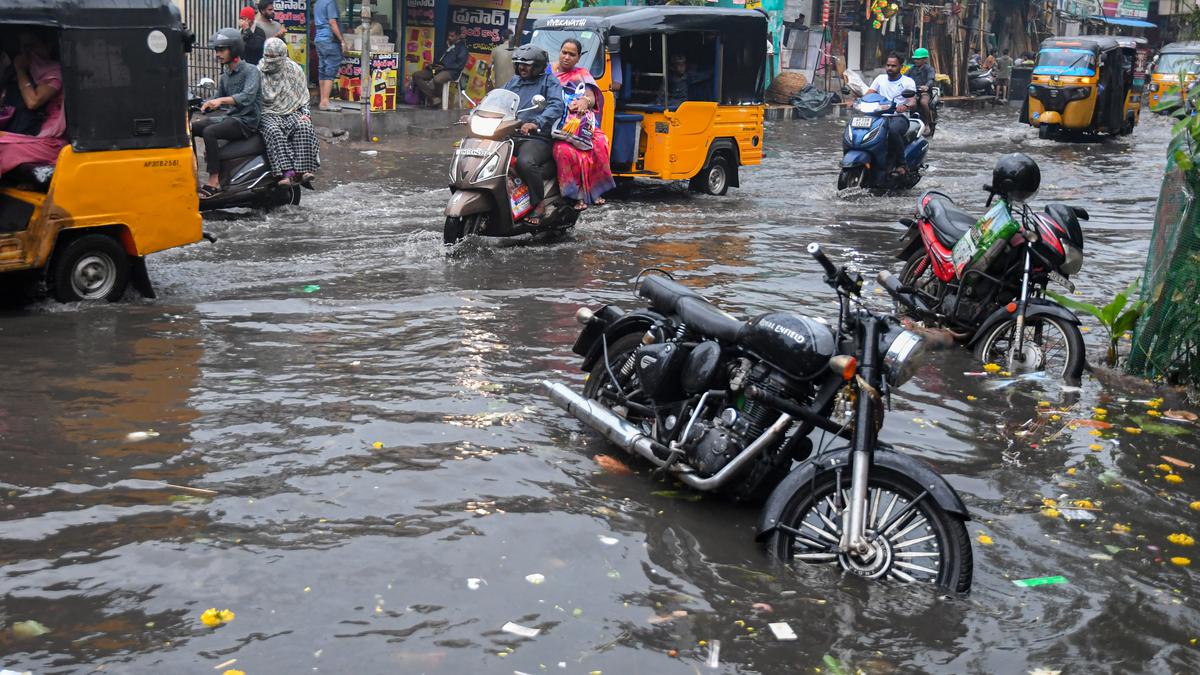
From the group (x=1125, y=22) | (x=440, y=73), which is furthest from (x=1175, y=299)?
(x=1125, y=22)

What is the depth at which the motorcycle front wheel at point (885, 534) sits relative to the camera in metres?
4.62

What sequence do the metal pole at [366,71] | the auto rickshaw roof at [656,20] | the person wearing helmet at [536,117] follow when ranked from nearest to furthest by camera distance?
the person wearing helmet at [536,117]
the auto rickshaw roof at [656,20]
the metal pole at [366,71]

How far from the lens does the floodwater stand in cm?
425

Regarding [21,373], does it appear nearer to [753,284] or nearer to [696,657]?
[696,657]

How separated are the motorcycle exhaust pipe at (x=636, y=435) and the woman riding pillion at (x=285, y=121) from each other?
6910 millimetres

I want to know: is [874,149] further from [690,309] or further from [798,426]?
[798,426]

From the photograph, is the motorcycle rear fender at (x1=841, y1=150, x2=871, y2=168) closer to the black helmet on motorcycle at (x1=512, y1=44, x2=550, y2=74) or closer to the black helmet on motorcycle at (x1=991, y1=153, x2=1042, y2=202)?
the black helmet on motorcycle at (x1=512, y1=44, x2=550, y2=74)

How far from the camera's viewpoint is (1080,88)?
25672 millimetres

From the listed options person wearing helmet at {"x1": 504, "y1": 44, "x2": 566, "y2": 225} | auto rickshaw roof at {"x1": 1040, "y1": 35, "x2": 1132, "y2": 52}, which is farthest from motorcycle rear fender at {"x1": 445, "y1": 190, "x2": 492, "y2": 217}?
auto rickshaw roof at {"x1": 1040, "y1": 35, "x2": 1132, "y2": 52}

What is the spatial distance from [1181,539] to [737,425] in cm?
205

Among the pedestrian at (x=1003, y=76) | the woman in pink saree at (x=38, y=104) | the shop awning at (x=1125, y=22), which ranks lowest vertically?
the woman in pink saree at (x=38, y=104)

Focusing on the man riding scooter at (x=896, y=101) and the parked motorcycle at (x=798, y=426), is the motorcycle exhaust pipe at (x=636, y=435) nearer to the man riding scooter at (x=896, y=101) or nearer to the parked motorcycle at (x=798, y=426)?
the parked motorcycle at (x=798, y=426)

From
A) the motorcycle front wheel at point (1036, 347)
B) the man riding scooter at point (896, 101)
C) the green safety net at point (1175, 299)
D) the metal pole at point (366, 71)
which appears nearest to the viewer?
the green safety net at point (1175, 299)

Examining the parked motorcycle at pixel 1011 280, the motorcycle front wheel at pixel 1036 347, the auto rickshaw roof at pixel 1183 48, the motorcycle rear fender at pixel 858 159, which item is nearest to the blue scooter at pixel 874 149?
the motorcycle rear fender at pixel 858 159
